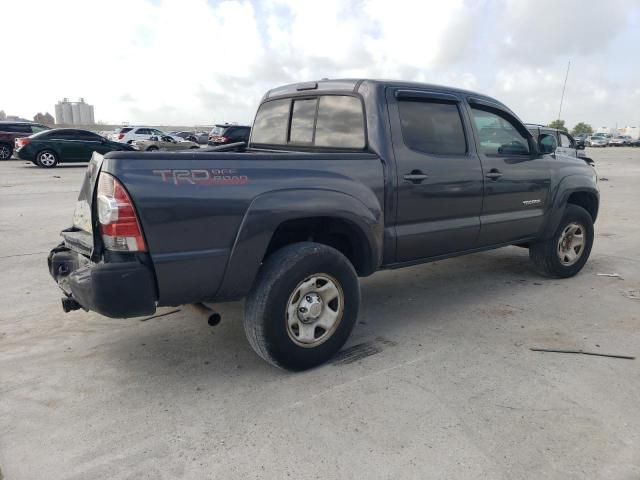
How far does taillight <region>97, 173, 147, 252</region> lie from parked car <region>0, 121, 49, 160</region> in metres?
20.9

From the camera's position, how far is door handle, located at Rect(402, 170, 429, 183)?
3.74m

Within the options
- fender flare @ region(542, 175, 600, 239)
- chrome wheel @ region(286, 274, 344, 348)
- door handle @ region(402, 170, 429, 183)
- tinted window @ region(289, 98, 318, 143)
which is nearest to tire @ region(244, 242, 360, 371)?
chrome wheel @ region(286, 274, 344, 348)

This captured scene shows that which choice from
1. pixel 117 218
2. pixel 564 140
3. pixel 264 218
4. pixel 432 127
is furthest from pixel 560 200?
pixel 564 140

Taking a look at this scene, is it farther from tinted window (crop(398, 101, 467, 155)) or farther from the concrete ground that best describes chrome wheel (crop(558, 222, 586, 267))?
tinted window (crop(398, 101, 467, 155))

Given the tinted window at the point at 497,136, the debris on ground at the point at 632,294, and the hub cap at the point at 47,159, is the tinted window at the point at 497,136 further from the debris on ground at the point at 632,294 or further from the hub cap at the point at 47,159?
the hub cap at the point at 47,159

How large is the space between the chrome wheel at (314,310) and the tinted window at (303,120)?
146 centimetres

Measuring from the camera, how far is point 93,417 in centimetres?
277

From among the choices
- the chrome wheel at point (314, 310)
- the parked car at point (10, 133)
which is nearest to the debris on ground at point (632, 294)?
the chrome wheel at point (314, 310)

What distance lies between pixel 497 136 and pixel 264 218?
2.71m

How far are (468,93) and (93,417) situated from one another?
3799 mm

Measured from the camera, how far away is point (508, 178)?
4562 mm

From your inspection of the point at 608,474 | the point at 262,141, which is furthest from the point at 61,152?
the point at 608,474

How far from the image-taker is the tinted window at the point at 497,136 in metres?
4.45

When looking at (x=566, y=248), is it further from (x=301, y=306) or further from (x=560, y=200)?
(x=301, y=306)
